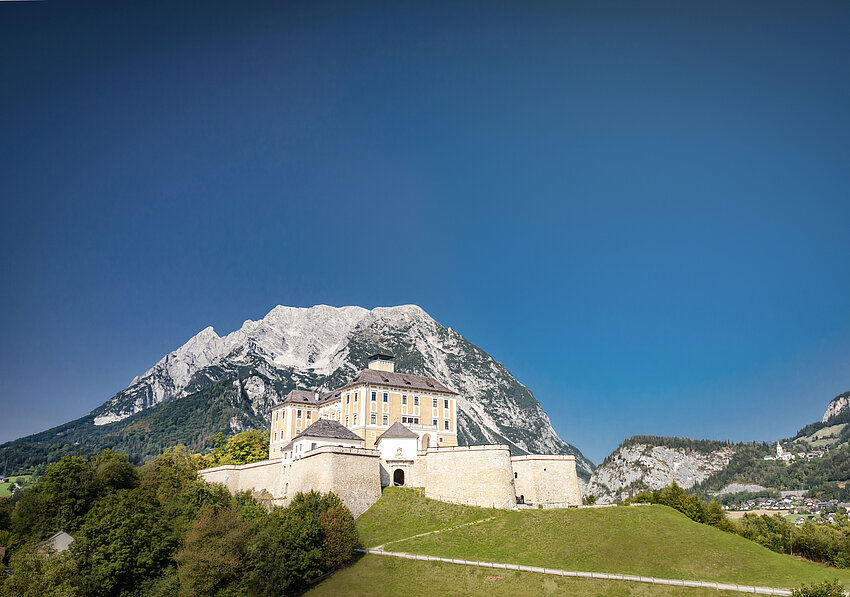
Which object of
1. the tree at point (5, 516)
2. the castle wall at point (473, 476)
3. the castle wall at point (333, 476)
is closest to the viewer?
the castle wall at point (333, 476)

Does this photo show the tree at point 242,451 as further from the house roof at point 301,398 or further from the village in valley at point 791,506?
the village in valley at point 791,506

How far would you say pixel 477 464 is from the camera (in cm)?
6250

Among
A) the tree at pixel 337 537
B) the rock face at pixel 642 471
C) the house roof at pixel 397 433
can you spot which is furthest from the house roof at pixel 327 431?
the rock face at pixel 642 471

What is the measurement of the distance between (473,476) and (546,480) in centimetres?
918

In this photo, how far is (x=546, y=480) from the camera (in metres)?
65.1

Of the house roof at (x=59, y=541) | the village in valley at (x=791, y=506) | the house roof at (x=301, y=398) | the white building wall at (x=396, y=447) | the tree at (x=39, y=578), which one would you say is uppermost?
the house roof at (x=301, y=398)

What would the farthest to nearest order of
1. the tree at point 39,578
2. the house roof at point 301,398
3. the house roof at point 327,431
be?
the house roof at point 301,398 → the house roof at point 327,431 → the tree at point 39,578

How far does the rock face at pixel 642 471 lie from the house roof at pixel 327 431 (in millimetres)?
123369

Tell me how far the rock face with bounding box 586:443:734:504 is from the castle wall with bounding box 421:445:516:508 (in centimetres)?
12088

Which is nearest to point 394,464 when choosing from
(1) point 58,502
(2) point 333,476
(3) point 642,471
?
(2) point 333,476

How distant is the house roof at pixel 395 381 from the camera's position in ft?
265

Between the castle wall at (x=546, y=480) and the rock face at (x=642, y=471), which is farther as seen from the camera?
the rock face at (x=642, y=471)

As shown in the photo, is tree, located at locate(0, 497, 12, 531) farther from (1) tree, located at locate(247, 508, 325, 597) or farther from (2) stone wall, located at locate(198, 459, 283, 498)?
(1) tree, located at locate(247, 508, 325, 597)

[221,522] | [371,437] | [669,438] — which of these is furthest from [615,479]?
[221,522]
